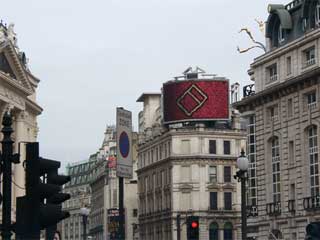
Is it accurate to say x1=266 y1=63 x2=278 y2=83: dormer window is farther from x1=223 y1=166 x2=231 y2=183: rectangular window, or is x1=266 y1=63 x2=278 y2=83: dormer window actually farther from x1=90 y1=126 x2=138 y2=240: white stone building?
x1=90 y1=126 x2=138 y2=240: white stone building

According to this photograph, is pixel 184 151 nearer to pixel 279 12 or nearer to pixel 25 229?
pixel 279 12

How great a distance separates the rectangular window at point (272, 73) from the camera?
80.9 meters

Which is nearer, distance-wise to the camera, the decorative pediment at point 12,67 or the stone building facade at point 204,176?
the decorative pediment at point 12,67

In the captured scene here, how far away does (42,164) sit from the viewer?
44.9 ft

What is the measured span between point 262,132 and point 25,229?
231ft

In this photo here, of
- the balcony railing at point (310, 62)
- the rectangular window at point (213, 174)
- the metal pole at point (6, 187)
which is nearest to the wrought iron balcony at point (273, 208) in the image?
the balcony railing at point (310, 62)

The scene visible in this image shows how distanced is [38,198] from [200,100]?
124671mm

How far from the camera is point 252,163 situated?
8481cm

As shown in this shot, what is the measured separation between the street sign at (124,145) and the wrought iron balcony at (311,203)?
52254 millimetres

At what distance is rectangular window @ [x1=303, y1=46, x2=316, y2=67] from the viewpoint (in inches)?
2911

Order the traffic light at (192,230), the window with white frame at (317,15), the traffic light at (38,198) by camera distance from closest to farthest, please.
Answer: the traffic light at (38,198)
the traffic light at (192,230)
the window with white frame at (317,15)

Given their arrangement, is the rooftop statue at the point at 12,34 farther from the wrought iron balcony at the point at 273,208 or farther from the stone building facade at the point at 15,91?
the wrought iron balcony at the point at 273,208

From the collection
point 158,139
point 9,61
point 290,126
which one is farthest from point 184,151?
point 290,126

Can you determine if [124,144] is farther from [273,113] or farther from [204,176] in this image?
[204,176]
